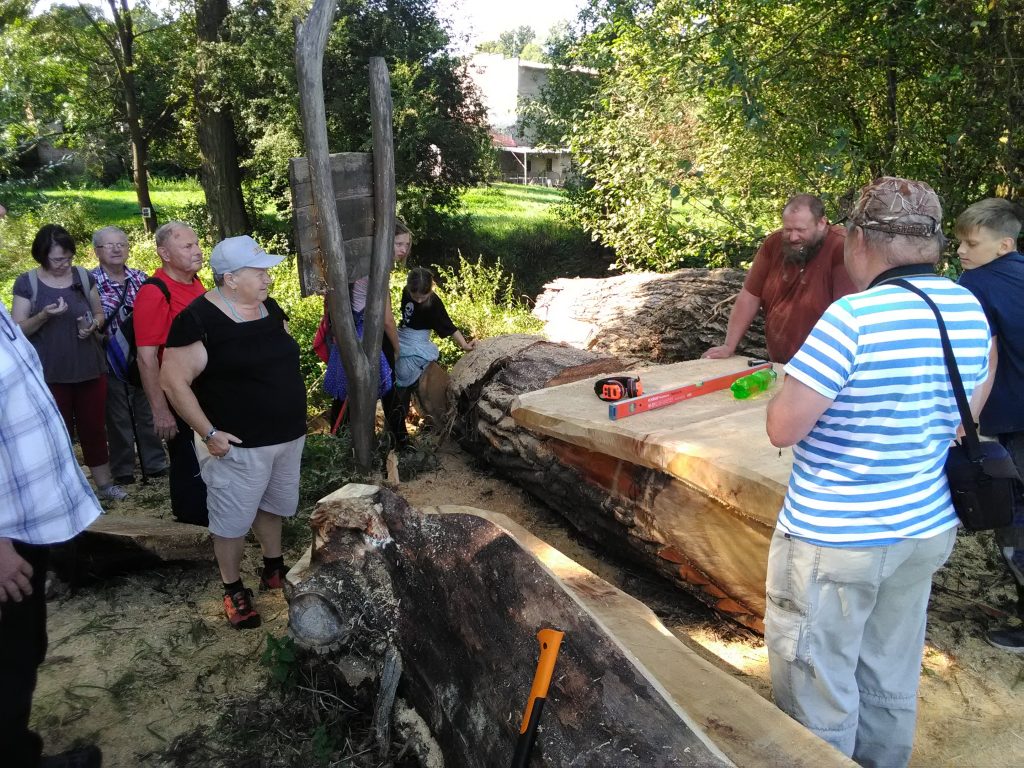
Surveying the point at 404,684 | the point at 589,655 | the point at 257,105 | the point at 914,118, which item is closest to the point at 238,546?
the point at 404,684

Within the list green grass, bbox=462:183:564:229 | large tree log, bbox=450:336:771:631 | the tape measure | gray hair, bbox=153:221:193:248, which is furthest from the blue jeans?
green grass, bbox=462:183:564:229

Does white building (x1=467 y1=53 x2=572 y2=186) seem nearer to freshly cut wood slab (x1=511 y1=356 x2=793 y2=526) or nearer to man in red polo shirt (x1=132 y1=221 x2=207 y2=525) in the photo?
man in red polo shirt (x1=132 y1=221 x2=207 y2=525)

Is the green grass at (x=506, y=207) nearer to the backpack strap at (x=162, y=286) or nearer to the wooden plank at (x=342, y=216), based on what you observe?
the wooden plank at (x=342, y=216)

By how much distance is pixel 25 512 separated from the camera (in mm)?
2066

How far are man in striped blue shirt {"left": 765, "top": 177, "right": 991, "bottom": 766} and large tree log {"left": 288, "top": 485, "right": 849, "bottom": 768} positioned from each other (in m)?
0.27

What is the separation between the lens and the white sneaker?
186 inches

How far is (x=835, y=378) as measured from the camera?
1810mm

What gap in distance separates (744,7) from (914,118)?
67.4 inches

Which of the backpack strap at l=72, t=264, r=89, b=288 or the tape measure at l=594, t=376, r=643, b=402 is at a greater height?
the backpack strap at l=72, t=264, r=89, b=288

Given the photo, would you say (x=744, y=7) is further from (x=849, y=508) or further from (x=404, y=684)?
(x=404, y=684)

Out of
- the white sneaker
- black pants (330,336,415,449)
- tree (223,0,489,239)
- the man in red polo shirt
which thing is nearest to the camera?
the man in red polo shirt

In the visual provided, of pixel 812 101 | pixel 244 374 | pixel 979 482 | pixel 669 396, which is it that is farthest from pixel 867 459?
pixel 812 101

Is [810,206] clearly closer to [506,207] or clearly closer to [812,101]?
[812,101]

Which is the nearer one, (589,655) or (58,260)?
(589,655)
